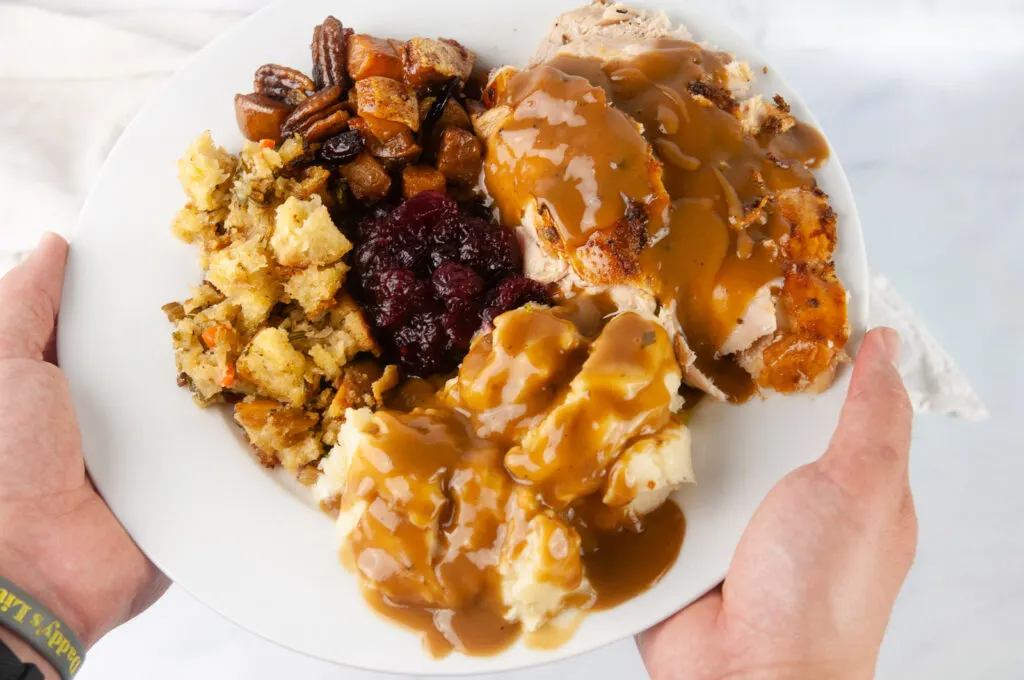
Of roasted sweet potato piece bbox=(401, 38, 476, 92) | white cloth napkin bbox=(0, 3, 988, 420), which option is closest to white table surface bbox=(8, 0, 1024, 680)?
white cloth napkin bbox=(0, 3, 988, 420)

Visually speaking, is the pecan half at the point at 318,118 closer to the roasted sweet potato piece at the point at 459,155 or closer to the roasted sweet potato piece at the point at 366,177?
the roasted sweet potato piece at the point at 366,177

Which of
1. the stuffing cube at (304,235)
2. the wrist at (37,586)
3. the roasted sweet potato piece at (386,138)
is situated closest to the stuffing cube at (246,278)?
the stuffing cube at (304,235)

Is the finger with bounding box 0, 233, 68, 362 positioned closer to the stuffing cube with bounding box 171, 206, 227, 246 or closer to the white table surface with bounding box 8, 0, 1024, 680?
the stuffing cube with bounding box 171, 206, 227, 246

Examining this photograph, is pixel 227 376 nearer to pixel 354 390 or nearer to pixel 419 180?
pixel 354 390

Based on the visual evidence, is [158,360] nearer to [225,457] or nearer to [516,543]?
[225,457]

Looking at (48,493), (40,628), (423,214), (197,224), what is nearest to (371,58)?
(423,214)

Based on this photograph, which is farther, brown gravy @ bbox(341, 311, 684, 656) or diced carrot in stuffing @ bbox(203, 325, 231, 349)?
diced carrot in stuffing @ bbox(203, 325, 231, 349)
